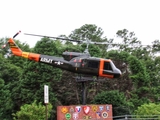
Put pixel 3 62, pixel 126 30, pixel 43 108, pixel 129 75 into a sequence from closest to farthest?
pixel 43 108, pixel 129 75, pixel 3 62, pixel 126 30

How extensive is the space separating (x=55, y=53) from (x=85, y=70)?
440 inches

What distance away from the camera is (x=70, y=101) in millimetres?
26781

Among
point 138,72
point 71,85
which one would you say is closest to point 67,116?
point 71,85

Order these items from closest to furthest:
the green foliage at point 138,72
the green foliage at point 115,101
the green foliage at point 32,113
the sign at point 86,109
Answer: the sign at point 86,109
the green foliage at point 32,113
the green foliage at point 115,101
the green foliage at point 138,72

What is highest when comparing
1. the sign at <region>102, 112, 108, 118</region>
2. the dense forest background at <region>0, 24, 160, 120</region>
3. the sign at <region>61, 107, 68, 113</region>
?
the dense forest background at <region>0, 24, 160, 120</region>

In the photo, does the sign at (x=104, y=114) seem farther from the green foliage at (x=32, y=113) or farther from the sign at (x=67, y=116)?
the green foliage at (x=32, y=113)

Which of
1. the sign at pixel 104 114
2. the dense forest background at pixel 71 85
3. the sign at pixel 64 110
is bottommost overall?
the sign at pixel 104 114

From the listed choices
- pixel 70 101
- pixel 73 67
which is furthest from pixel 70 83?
pixel 73 67

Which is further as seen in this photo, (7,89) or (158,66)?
(158,66)

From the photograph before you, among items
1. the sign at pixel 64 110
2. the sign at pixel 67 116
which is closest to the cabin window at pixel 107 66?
the sign at pixel 64 110

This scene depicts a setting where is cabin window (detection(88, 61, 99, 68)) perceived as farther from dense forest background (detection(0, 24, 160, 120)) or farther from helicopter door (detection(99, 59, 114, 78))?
dense forest background (detection(0, 24, 160, 120))

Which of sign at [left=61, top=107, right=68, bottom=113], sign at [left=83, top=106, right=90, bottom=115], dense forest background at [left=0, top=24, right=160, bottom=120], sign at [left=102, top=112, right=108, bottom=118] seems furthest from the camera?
dense forest background at [left=0, top=24, right=160, bottom=120]

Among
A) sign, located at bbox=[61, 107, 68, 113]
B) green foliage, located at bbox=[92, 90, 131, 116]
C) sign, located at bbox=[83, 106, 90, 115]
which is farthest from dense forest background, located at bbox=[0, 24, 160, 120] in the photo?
sign, located at bbox=[61, 107, 68, 113]

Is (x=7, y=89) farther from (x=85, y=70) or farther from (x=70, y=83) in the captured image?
(x=85, y=70)
